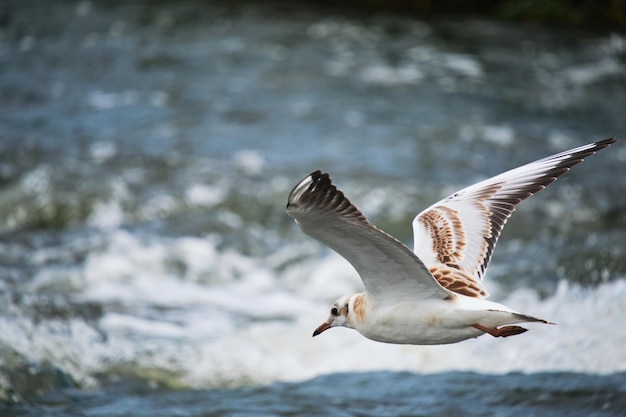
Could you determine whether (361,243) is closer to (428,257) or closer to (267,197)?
(428,257)

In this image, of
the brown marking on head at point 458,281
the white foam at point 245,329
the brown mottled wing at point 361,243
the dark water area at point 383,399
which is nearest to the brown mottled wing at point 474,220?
the brown marking on head at point 458,281

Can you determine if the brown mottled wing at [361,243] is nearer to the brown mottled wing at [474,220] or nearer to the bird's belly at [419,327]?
the bird's belly at [419,327]

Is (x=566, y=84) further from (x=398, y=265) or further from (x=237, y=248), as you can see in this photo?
(x=398, y=265)

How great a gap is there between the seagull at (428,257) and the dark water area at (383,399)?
4.21 feet

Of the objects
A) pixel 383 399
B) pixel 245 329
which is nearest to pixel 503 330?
pixel 383 399

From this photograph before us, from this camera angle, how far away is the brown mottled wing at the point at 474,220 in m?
Answer: 5.18

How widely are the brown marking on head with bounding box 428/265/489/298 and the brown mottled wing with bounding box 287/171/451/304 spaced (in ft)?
0.88

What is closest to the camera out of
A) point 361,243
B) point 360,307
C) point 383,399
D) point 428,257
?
point 361,243

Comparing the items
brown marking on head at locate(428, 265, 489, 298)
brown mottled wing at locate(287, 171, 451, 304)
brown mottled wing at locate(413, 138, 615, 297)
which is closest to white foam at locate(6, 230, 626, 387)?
brown mottled wing at locate(413, 138, 615, 297)

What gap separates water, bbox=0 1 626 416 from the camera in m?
6.69

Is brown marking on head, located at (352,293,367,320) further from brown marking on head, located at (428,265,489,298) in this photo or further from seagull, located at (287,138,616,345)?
brown marking on head, located at (428,265,489,298)

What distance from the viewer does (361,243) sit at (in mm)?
4289

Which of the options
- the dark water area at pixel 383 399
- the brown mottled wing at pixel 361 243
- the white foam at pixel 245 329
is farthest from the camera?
the white foam at pixel 245 329

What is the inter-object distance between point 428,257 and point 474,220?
1.42 ft
